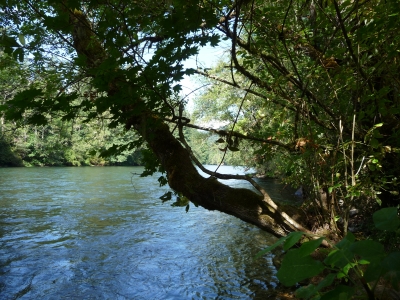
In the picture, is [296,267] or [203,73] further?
[203,73]

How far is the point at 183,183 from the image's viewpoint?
375 cm

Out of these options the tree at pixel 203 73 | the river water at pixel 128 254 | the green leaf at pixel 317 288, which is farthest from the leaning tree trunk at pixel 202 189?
the green leaf at pixel 317 288

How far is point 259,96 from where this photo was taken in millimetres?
4117

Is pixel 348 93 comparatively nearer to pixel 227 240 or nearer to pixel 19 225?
pixel 227 240

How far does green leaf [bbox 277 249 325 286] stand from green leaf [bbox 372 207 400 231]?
201 mm

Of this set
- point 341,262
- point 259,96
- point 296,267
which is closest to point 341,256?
point 341,262

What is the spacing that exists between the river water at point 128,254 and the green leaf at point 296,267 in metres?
4.08

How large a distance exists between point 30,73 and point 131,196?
11.3 meters

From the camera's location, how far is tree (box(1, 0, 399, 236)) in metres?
2.02

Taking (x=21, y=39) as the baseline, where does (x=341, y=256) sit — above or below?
below

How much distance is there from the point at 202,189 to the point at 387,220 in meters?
2.89

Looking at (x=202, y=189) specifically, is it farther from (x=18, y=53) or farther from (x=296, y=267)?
(x=296, y=267)

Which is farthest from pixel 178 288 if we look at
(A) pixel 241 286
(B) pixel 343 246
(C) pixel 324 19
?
(B) pixel 343 246

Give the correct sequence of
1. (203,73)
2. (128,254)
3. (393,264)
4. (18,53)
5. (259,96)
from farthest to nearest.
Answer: (128,254), (259,96), (203,73), (18,53), (393,264)
